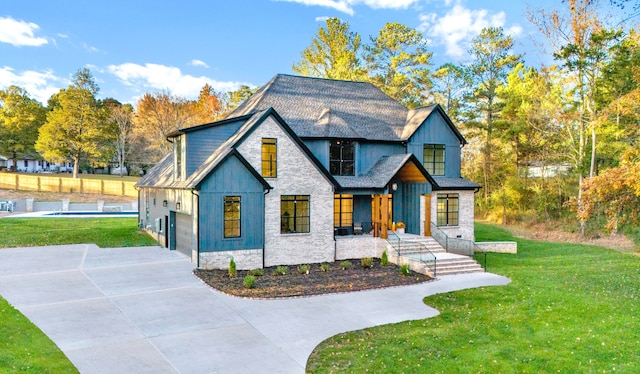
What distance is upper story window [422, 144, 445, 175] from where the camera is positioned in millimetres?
22375

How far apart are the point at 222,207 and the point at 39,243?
36.5ft

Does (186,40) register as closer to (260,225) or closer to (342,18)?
(342,18)

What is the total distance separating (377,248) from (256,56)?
2612 centimetres

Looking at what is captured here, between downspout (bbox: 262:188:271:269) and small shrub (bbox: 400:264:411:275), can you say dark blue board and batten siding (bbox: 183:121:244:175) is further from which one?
small shrub (bbox: 400:264:411:275)

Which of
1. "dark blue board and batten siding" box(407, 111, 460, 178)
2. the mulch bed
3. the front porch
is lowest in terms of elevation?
the mulch bed

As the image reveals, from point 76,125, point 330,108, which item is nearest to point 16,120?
point 76,125

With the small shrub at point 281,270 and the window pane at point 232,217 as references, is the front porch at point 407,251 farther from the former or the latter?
the window pane at point 232,217

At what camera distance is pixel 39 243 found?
20.2 metres

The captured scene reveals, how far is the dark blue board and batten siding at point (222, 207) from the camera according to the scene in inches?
615

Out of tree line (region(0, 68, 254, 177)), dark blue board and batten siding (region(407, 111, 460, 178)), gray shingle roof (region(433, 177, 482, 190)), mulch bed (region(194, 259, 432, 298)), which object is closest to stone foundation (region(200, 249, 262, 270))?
mulch bed (region(194, 259, 432, 298))

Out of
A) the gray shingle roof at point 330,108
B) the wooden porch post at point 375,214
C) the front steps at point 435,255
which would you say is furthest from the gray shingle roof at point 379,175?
the front steps at point 435,255

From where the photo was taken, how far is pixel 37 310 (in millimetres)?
10609

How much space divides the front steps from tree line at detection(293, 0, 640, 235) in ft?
31.5

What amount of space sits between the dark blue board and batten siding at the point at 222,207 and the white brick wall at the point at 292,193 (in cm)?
51
